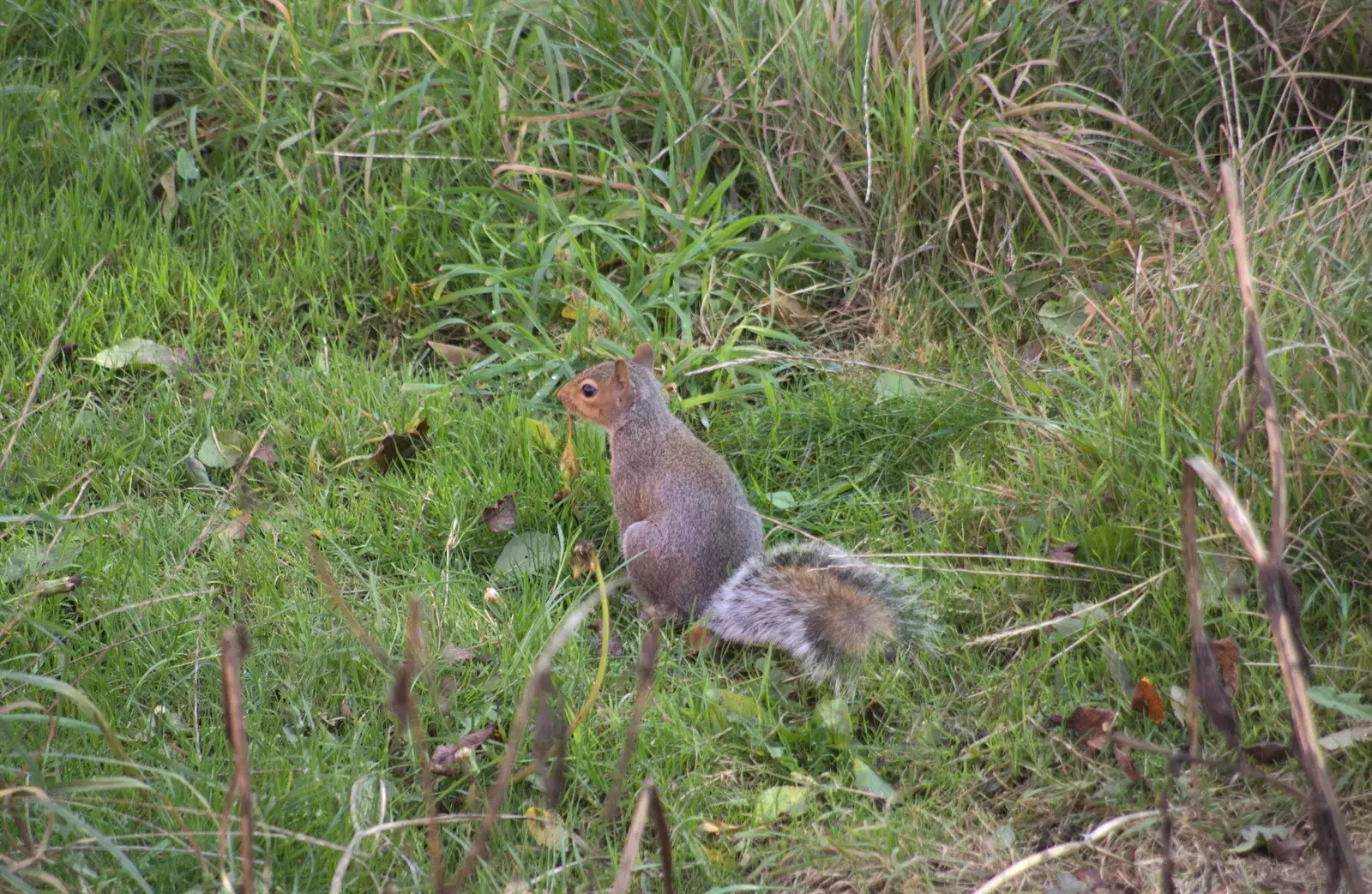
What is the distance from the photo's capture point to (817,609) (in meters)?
2.77

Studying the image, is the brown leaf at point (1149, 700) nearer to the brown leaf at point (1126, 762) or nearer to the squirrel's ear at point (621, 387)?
the brown leaf at point (1126, 762)

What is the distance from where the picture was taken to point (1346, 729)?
2.38m

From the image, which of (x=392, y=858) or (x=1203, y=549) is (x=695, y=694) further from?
(x=1203, y=549)

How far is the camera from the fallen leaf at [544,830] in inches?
88.7

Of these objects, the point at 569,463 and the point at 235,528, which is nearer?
the point at 235,528

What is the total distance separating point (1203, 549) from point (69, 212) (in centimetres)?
334

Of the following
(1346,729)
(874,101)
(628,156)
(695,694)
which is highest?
(874,101)

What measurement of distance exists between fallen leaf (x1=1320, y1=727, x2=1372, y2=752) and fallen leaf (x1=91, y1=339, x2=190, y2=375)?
2.99m

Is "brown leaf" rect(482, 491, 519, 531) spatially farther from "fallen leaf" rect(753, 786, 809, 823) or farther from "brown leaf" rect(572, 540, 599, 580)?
"fallen leaf" rect(753, 786, 809, 823)

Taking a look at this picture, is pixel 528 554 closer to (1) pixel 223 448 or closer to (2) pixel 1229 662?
(1) pixel 223 448

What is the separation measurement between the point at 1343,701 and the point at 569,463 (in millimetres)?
1866

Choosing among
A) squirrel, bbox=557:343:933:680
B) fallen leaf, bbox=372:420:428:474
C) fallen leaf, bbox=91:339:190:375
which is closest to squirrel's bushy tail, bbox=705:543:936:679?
squirrel, bbox=557:343:933:680

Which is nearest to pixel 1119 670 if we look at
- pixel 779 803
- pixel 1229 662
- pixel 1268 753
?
pixel 1229 662

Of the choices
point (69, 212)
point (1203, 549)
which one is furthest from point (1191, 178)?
point (69, 212)
